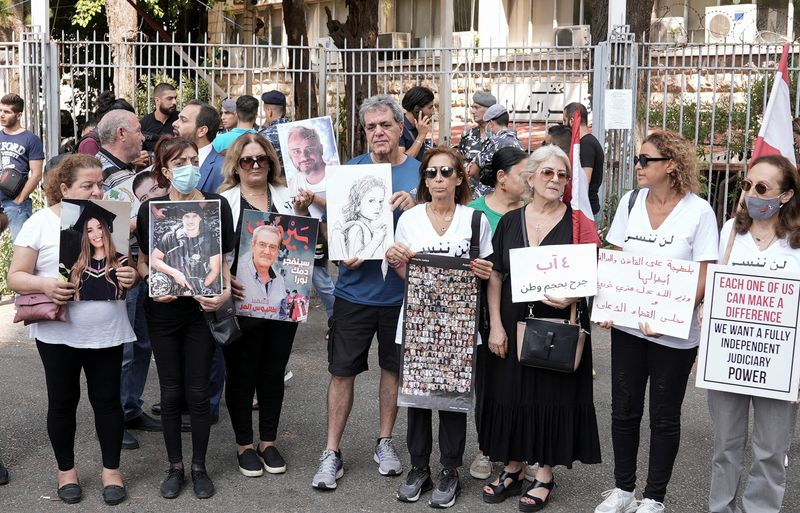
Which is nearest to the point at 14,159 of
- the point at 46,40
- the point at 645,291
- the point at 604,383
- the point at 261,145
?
the point at 46,40

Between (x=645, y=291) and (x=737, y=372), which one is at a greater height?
(x=645, y=291)

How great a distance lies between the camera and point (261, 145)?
5.21m

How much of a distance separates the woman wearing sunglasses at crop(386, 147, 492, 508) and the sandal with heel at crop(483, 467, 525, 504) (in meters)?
0.19

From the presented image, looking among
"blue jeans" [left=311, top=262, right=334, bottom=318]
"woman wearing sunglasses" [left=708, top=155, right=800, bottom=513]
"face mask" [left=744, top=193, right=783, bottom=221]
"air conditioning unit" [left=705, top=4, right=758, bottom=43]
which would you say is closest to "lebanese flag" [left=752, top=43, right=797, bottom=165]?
"woman wearing sunglasses" [left=708, top=155, right=800, bottom=513]

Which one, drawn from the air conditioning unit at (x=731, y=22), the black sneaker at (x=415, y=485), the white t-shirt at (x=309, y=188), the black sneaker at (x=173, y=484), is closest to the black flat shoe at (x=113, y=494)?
the black sneaker at (x=173, y=484)

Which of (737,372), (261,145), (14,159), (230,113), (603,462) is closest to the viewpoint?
(737,372)

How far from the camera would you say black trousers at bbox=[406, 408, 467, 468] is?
16.5 feet


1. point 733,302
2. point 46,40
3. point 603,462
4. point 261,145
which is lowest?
point 603,462

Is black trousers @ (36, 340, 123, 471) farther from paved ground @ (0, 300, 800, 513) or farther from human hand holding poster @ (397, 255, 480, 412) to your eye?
human hand holding poster @ (397, 255, 480, 412)

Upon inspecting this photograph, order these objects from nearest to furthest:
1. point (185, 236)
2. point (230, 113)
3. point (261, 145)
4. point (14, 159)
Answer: point (185, 236) < point (261, 145) < point (14, 159) < point (230, 113)

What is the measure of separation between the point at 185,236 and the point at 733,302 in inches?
107

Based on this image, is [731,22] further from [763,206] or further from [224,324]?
[224,324]

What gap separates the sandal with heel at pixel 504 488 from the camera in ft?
16.5

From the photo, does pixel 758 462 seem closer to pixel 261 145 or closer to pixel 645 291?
pixel 645 291
